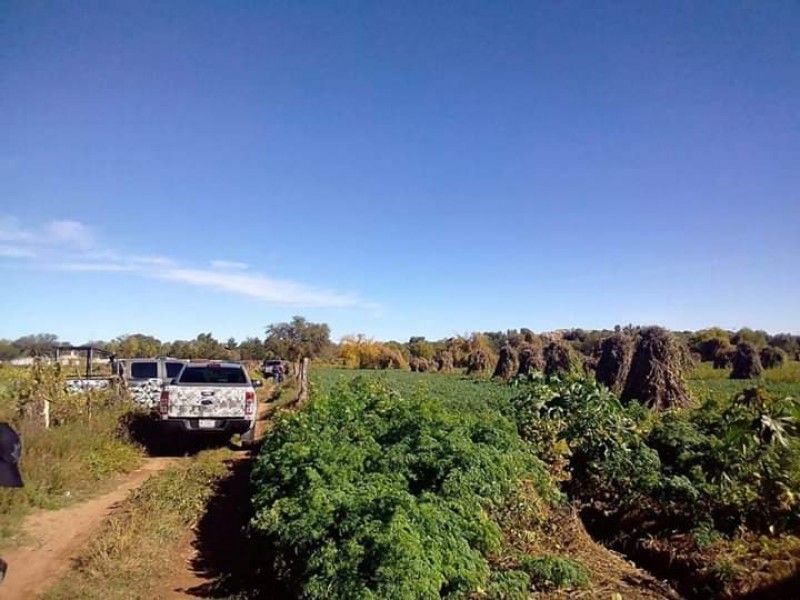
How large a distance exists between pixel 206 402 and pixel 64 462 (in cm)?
265

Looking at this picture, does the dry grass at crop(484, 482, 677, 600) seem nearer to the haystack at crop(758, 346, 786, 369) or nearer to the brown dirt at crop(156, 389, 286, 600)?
the brown dirt at crop(156, 389, 286, 600)

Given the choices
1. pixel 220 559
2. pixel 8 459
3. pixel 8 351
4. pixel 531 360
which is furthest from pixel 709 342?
pixel 8 459

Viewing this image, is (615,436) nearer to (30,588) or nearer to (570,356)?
(30,588)

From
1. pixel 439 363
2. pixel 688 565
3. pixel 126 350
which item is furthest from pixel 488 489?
pixel 126 350

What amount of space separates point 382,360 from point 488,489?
70623 millimetres

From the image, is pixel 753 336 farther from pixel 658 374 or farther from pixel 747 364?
pixel 658 374

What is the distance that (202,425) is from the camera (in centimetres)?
1155

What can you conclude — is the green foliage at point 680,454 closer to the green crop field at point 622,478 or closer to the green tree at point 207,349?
the green crop field at point 622,478

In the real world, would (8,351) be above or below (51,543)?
above

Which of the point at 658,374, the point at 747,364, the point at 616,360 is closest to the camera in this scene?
the point at 658,374

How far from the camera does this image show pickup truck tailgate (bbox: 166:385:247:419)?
1140 centimetres

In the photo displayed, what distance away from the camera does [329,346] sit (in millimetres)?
90312

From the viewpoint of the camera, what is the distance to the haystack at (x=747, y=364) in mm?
37594

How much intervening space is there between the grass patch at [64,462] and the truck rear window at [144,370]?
178 inches
